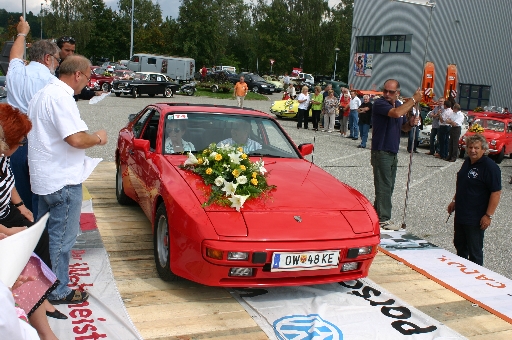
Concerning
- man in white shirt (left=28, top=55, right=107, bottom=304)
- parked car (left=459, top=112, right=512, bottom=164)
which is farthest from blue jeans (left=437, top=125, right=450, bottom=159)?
man in white shirt (left=28, top=55, right=107, bottom=304)

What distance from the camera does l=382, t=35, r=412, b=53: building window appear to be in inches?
1500

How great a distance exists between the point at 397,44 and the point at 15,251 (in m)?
40.6

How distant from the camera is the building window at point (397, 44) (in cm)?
3809

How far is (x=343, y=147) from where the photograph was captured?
51.2ft

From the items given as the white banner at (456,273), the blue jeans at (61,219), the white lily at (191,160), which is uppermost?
the white lily at (191,160)

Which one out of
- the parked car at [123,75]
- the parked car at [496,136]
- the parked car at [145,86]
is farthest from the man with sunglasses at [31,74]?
the parked car at [123,75]

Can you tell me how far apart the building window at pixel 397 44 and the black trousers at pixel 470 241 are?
1378 inches

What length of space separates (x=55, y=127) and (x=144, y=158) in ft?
6.11

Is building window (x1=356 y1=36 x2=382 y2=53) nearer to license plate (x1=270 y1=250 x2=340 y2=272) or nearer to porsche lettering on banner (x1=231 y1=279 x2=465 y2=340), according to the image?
porsche lettering on banner (x1=231 y1=279 x2=465 y2=340)

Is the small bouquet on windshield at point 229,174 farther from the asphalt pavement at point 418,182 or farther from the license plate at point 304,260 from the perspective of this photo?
the asphalt pavement at point 418,182

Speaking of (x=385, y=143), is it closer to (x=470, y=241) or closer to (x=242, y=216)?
(x=470, y=241)

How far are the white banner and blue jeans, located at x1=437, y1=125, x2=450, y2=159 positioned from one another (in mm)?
9505

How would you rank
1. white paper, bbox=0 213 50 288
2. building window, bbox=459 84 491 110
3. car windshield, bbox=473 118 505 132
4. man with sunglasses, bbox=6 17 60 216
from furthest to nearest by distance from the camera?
building window, bbox=459 84 491 110 → car windshield, bbox=473 118 505 132 → man with sunglasses, bbox=6 17 60 216 → white paper, bbox=0 213 50 288

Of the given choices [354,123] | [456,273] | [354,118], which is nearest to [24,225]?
[456,273]
